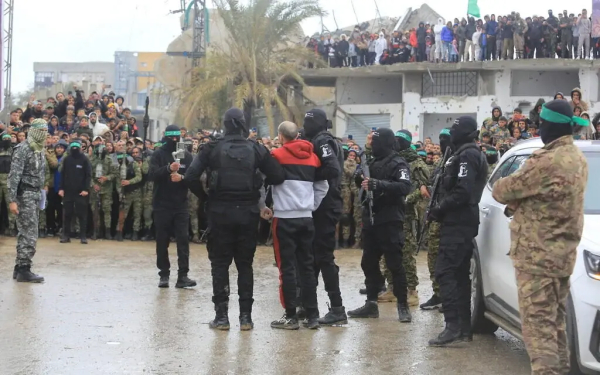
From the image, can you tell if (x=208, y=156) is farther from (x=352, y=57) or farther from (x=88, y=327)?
(x=352, y=57)

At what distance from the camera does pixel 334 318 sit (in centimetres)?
853

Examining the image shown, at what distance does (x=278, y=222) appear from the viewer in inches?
320

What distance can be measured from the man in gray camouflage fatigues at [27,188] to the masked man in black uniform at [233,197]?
3224 mm

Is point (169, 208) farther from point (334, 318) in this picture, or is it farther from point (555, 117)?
point (555, 117)

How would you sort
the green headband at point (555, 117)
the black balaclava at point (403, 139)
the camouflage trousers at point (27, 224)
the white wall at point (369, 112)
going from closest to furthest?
the green headband at point (555, 117)
the black balaclava at point (403, 139)
the camouflage trousers at point (27, 224)
the white wall at point (369, 112)


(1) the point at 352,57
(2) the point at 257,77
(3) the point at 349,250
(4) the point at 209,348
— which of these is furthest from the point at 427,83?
(4) the point at 209,348

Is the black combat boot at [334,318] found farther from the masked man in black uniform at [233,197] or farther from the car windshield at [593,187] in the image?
the car windshield at [593,187]

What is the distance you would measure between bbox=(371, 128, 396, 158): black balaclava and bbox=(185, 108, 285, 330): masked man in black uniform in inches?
45.9

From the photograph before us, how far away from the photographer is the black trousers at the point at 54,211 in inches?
645

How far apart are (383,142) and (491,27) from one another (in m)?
20.6

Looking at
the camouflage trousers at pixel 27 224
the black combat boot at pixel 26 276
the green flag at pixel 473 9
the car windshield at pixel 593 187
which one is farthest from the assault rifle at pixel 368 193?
the green flag at pixel 473 9

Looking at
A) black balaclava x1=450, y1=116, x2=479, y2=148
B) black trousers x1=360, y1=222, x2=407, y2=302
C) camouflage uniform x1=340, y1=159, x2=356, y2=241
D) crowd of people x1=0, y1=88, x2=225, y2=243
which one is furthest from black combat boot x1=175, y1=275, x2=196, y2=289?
camouflage uniform x1=340, y1=159, x2=356, y2=241

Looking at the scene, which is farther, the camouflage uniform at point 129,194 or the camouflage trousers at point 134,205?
the camouflage trousers at point 134,205

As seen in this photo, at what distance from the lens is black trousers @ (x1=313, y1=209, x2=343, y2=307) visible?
28.1 feet
